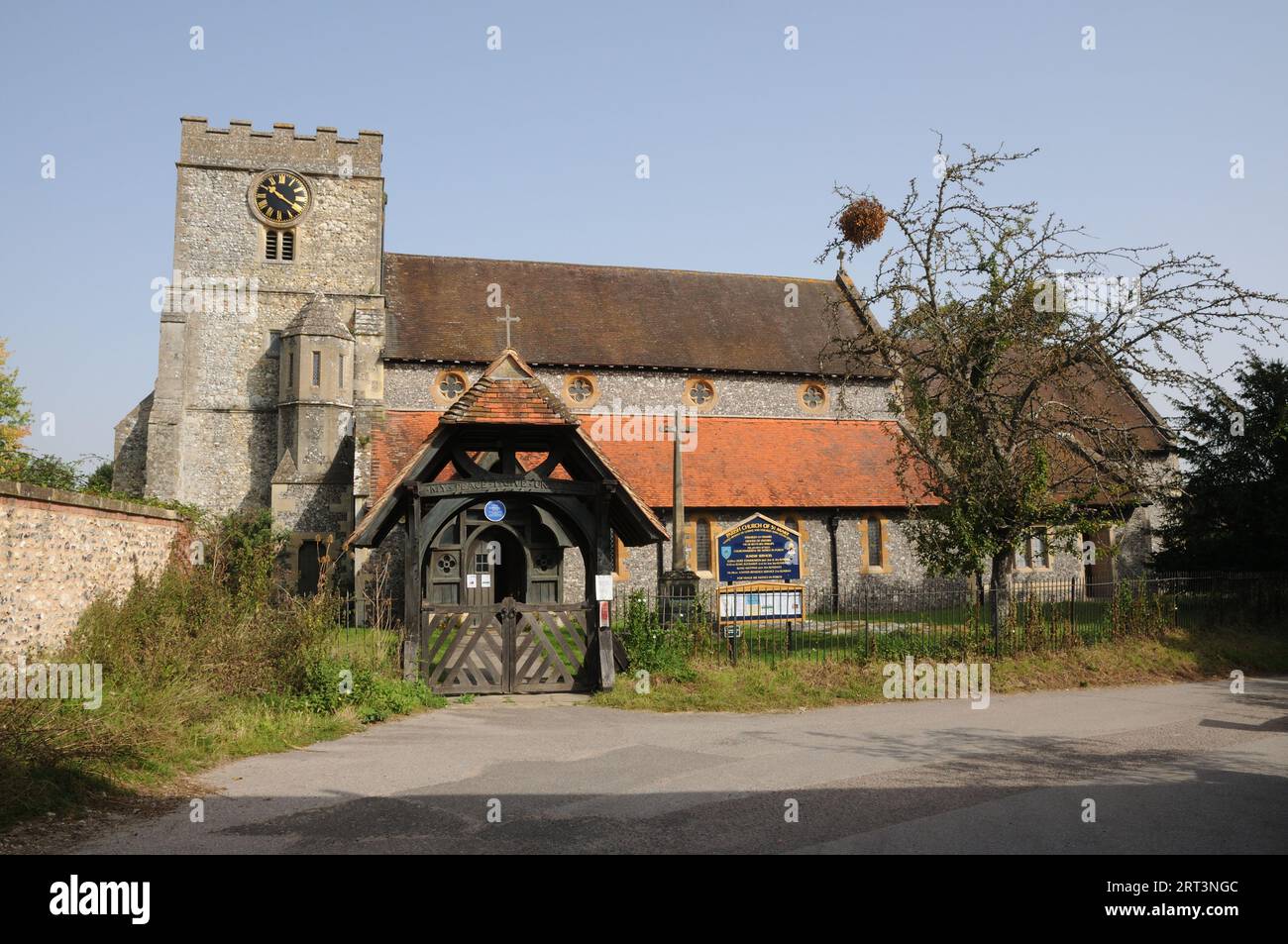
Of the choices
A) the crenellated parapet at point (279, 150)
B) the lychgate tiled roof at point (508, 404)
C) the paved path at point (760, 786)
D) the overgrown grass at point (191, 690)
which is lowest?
the paved path at point (760, 786)

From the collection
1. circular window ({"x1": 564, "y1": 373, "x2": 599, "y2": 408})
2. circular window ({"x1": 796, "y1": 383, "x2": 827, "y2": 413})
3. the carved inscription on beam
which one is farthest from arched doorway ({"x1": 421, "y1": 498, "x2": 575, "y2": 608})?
circular window ({"x1": 796, "y1": 383, "x2": 827, "y2": 413})

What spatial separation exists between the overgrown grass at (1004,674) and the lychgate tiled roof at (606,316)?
14.4 metres

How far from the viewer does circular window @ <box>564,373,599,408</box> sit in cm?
2864

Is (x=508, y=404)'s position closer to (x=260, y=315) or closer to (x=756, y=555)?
(x=756, y=555)

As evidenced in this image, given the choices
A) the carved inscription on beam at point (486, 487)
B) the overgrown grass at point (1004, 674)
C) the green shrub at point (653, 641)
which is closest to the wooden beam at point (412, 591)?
the carved inscription on beam at point (486, 487)

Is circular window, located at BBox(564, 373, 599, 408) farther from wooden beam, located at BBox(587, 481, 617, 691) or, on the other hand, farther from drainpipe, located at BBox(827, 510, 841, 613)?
wooden beam, located at BBox(587, 481, 617, 691)

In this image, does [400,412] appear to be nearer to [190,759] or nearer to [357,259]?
[357,259]

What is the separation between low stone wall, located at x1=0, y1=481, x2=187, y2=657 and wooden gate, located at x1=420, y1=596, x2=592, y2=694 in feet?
14.1

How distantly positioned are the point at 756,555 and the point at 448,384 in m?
13.6

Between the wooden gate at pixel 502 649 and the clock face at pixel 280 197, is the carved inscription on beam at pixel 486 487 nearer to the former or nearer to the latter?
the wooden gate at pixel 502 649

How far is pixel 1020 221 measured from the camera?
1509 cm

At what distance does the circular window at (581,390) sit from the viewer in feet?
94.0

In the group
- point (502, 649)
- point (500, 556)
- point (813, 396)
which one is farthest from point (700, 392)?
point (502, 649)

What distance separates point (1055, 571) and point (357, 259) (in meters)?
25.4
